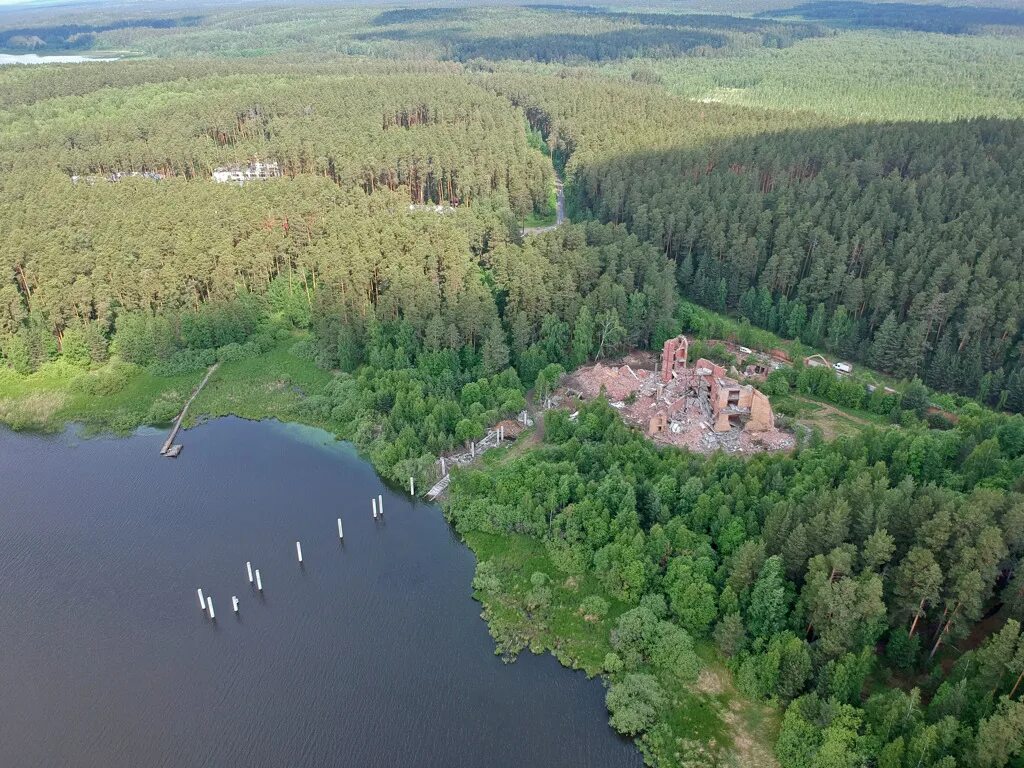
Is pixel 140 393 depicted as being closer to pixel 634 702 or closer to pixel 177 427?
pixel 177 427

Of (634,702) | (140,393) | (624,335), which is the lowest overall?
(140,393)

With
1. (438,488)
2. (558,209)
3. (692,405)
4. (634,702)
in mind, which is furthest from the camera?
(558,209)

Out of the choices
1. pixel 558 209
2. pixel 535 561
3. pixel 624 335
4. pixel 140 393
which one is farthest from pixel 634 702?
pixel 558 209

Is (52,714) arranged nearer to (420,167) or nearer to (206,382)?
(206,382)

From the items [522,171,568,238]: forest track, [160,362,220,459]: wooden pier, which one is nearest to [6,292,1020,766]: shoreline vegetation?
[160,362,220,459]: wooden pier

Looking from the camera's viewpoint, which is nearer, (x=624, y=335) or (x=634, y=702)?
(x=634, y=702)

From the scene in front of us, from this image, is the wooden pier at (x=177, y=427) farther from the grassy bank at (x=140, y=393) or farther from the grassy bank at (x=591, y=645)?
the grassy bank at (x=591, y=645)
